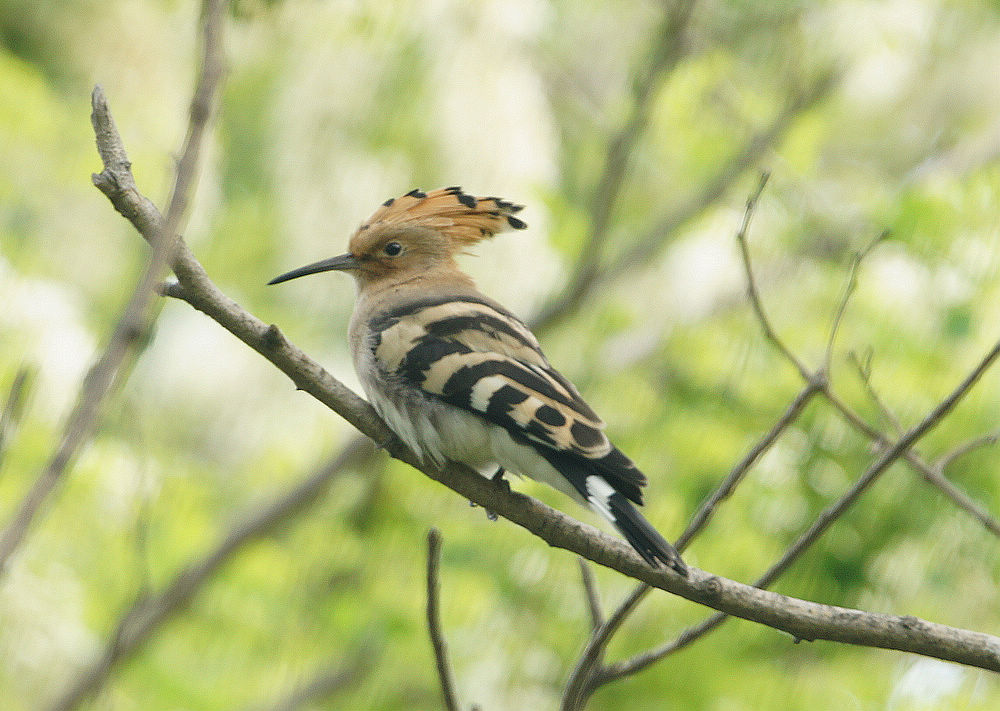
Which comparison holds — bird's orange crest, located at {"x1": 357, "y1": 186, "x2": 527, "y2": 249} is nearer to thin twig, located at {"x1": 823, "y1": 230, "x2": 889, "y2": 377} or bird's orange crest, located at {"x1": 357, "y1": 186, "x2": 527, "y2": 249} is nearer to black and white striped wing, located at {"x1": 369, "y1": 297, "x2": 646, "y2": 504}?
black and white striped wing, located at {"x1": 369, "y1": 297, "x2": 646, "y2": 504}

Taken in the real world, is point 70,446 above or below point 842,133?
below

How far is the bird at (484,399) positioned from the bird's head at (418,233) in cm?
11

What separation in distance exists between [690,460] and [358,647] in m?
1.32

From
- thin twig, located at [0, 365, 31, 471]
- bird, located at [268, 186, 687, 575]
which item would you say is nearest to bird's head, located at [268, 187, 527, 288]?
bird, located at [268, 186, 687, 575]

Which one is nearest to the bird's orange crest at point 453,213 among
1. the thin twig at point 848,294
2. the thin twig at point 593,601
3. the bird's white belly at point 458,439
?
the bird's white belly at point 458,439

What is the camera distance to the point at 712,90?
4.41m

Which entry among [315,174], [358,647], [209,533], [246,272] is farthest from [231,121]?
[358,647]

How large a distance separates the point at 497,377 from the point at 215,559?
1.74 meters

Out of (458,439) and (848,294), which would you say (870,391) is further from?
(458,439)

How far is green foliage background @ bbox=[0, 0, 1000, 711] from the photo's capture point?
A: 132 inches

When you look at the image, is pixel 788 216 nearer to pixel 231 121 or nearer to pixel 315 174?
pixel 315 174

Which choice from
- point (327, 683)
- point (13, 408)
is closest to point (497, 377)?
point (13, 408)

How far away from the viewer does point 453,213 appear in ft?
10.3

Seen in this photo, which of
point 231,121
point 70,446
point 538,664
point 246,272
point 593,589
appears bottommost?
point 70,446
